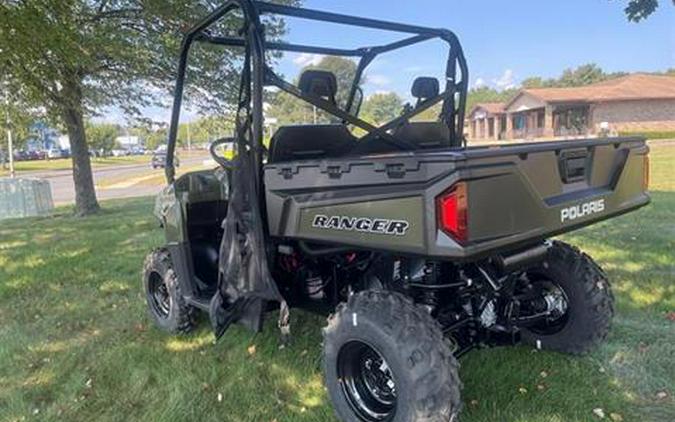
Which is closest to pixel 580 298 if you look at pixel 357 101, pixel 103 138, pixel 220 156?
pixel 220 156

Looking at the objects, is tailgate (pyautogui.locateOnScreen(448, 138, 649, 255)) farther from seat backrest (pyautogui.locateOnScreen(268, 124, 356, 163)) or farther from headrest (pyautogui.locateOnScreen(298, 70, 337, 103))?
headrest (pyautogui.locateOnScreen(298, 70, 337, 103))

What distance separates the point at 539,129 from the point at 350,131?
136 ft

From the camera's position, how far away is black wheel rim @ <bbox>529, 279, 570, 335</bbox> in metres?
3.25

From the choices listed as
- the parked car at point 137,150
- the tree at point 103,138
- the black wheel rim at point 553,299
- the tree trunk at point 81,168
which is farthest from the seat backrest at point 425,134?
the parked car at point 137,150

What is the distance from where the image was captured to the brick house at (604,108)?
122 ft

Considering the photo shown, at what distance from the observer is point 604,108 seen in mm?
37812

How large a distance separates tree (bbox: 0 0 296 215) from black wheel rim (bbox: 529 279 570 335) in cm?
590

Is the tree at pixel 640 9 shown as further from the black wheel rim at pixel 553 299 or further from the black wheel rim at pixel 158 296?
the black wheel rim at pixel 158 296

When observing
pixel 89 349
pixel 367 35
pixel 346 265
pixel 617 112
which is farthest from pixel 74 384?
pixel 617 112

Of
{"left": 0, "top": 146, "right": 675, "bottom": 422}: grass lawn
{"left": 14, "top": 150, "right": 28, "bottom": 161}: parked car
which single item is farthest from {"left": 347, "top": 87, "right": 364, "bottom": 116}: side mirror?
{"left": 14, "top": 150, "right": 28, "bottom": 161}: parked car

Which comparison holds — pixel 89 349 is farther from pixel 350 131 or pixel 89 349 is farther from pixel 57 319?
pixel 350 131

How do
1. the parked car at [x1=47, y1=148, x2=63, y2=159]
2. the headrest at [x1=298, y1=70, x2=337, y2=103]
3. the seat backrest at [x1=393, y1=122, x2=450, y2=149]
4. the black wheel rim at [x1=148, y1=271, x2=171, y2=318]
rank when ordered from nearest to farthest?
the headrest at [x1=298, y1=70, x2=337, y2=103] < the seat backrest at [x1=393, y1=122, x2=450, y2=149] < the black wheel rim at [x1=148, y1=271, x2=171, y2=318] < the parked car at [x1=47, y1=148, x2=63, y2=159]

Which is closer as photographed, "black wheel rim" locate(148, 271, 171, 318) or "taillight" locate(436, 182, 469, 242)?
"taillight" locate(436, 182, 469, 242)

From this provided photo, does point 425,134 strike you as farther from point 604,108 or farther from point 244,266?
point 604,108
